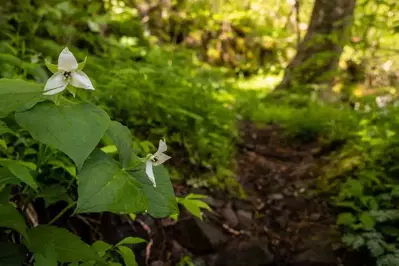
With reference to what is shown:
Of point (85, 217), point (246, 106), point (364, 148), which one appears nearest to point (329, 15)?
point (246, 106)

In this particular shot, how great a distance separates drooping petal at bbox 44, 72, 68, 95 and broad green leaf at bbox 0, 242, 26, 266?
0.60 meters

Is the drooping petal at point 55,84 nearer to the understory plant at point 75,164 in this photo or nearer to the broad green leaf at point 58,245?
the understory plant at point 75,164

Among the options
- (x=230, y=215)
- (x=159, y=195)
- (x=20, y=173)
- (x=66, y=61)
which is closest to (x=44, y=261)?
(x=20, y=173)

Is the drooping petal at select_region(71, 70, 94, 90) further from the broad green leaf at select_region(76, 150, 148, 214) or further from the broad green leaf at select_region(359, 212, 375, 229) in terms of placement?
the broad green leaf at select_region(359, 212, 375, 229)

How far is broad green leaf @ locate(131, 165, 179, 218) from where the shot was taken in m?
1.33

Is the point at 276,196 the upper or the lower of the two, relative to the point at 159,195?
lower

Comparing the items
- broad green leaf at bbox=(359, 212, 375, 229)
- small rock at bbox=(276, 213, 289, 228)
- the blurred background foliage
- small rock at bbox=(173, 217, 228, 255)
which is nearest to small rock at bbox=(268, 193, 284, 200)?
small rock at bbox=(276, 213, 289, 228)

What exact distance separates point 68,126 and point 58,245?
1.62 ft

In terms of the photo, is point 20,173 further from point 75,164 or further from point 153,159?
point 153,159

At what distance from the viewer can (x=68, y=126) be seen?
3.81 feet

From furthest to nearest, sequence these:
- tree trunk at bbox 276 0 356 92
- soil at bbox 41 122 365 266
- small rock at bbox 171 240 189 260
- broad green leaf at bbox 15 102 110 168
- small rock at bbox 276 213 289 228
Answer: tree trunk at bbox 276 0 356 92, small rock at bbox 276 213 289 228, small rock at bbox 171 240 189 260, soil at bbox 41 122 365 266, broad green leaf at bbox 15 102 110 168

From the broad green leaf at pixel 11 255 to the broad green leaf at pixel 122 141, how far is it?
499mm

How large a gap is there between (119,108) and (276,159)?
246 centimetres

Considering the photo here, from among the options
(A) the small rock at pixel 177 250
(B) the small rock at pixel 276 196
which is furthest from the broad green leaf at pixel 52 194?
(B) the small rock at pixel 276 196
